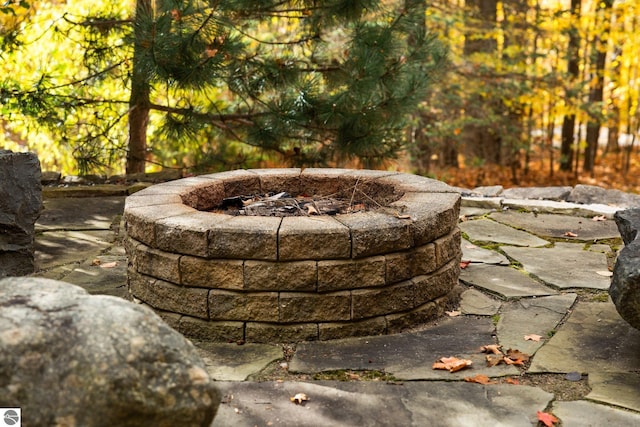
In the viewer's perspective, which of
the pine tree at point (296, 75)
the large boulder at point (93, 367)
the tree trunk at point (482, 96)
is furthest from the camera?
the tree trunk at point (482, 96)

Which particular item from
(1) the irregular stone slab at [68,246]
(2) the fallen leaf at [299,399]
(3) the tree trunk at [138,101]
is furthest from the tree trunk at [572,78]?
(2) the fallen leaf at [299,399]

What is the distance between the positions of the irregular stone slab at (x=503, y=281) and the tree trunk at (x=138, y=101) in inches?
134

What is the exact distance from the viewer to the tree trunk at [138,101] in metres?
5.81

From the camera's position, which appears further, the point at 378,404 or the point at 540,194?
the point at 540,194

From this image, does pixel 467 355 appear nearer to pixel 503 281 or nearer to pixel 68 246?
pixel 503 281

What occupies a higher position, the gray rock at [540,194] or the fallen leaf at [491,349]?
the gray rock at [540,194]

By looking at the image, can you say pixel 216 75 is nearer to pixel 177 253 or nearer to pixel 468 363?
pixel 177 253

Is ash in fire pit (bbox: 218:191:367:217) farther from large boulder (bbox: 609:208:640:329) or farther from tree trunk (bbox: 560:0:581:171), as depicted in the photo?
tree trunk (bbox: 560:0:581:171)

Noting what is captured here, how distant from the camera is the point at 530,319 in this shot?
153 inches

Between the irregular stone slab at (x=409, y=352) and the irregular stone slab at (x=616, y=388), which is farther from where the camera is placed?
the irregular stone slab at (x=409, y=352)

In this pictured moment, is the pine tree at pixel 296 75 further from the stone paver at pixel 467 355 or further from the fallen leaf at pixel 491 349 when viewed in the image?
the fallen leaf at pixel 491 349

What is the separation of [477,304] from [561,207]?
9.62ft

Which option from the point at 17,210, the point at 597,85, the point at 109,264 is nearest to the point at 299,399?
the point at 109,264

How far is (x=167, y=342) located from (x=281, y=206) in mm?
2682
